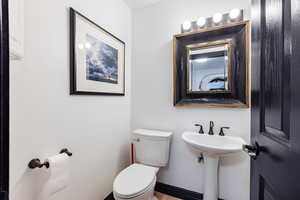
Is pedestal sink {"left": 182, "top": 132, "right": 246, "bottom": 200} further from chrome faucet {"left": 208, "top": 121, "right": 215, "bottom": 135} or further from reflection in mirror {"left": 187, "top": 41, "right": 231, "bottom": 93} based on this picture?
reflection in mirror {"left": 187, "top": 41, "right": 231, "bottom": 93}

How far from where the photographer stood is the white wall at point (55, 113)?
819 mm

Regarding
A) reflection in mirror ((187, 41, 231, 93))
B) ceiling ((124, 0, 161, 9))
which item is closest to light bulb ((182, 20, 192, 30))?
reflection in mirror ((187, 41, 231, 93))

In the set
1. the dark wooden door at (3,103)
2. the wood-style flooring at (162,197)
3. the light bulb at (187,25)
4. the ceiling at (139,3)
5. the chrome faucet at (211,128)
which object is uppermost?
the ceiling at (139,3)

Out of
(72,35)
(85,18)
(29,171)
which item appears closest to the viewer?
(29,171)

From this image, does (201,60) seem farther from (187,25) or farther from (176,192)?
(176,192)

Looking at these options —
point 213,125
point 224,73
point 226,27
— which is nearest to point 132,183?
point 213,125

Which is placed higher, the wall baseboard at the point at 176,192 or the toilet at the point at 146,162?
the toilet at the point at 146,162

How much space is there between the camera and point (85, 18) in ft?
3.93

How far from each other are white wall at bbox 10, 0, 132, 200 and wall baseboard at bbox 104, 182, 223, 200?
50cm

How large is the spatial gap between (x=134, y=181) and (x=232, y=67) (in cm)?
144

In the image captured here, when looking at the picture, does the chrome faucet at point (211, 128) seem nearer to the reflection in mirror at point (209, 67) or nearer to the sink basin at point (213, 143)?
the sink basin at point (213, 143)

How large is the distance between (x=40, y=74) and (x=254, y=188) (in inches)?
55.9

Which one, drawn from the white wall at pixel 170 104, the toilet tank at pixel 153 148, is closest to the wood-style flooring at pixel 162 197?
the white wall at pixel 170 104

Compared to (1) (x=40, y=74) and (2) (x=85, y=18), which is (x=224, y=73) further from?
(1) (x=40, y=74)
